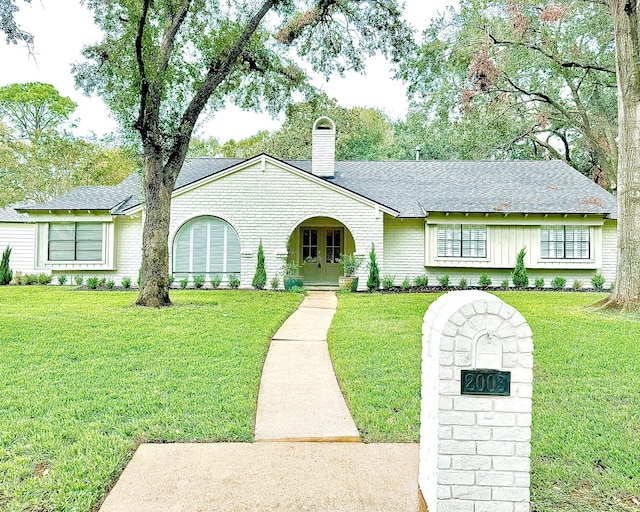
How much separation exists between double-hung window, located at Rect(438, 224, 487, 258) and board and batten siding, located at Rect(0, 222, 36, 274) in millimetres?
14947

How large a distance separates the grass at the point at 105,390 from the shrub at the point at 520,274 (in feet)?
32.4

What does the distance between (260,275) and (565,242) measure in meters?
10.5

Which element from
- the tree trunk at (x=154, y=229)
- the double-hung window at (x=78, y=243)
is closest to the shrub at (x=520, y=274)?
the tree trunk at (x=154, y=229)

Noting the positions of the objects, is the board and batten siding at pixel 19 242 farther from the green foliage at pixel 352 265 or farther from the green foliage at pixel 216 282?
the green foliage at pixel 352 265

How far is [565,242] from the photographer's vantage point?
16.2m

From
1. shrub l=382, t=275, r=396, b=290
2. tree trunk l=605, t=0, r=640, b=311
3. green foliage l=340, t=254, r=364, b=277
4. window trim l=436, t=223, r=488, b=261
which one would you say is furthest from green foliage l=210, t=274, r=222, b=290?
tree trunk l=605, t=0, r=640, b=311

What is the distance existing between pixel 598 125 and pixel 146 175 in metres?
20.5

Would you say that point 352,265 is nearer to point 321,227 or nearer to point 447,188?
point 321,227

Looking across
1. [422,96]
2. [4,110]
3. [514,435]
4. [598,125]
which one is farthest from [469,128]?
[4,110]

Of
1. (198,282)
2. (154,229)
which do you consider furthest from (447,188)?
(154,229)

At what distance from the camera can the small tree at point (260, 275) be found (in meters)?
15.2

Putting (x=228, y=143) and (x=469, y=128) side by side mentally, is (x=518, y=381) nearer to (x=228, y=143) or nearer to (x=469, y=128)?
(x=469, y=128)

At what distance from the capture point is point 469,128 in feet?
65.6

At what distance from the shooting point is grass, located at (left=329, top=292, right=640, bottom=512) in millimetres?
3006
